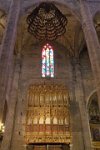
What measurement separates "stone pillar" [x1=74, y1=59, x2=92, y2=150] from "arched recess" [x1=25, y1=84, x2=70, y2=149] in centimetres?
93

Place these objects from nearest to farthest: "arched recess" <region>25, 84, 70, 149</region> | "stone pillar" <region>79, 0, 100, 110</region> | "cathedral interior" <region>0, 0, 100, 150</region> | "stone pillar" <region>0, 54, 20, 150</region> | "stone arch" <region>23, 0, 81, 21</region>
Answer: "stone pillar" <region>79, 0, 100, 110</region>
"cathedral interior" <region>0, 0, 100, 150</region>
"stone pillar" <region>0, 54, 20, 150</region>
"arched recess" <region>25, 84, 70, 149</region>
"stone arch" <region>23, 0, 81, 21</region>

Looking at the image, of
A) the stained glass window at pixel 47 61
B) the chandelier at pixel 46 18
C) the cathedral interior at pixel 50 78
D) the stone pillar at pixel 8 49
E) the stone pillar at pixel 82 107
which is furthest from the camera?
the stained glass window at pixel 47 61

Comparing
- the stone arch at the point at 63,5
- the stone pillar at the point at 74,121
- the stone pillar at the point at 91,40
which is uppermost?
the stone arch at the point at 63,5

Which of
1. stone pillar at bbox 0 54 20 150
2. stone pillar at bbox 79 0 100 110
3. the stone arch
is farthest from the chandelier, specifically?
stone pillar at bbox 0 54 20 150

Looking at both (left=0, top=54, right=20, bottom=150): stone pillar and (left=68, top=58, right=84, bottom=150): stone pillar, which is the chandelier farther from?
(left=68, top=58, right=84, bottom=150): stone pillar

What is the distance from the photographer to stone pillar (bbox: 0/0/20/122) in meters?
8.73

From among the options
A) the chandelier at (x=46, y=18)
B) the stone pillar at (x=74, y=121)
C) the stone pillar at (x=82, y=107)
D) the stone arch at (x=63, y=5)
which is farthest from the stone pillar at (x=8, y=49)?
the stone pillar at (x=82, y=107)

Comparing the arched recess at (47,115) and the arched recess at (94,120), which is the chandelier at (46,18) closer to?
the arched recess at (47,115)

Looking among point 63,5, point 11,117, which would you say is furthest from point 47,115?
point 63,5

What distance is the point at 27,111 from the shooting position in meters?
14.0

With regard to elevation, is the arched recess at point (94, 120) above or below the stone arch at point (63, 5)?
below

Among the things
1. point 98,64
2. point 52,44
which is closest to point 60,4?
point 52,44

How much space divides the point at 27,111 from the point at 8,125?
1759mm

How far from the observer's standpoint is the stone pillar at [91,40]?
986 cm
